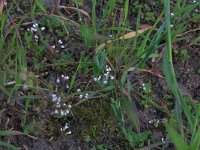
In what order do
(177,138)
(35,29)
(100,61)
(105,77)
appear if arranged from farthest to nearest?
1. (35,29)
2. (105,77)
3. (100,61)
4. (177,138)

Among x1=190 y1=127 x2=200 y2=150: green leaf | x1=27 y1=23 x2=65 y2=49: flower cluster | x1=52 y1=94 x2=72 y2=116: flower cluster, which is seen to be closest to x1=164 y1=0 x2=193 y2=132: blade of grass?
x1=190 y1=127 x2=200 y2=150: green leaf

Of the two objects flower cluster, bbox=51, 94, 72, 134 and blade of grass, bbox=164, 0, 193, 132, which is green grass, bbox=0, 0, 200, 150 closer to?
flower cluster, bbox=51, 94, 72, 134

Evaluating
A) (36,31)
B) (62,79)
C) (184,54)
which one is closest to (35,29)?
(36,31)

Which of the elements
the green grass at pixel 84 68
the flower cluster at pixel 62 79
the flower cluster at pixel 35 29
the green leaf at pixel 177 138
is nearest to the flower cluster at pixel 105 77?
the green grass at pixel 84 68

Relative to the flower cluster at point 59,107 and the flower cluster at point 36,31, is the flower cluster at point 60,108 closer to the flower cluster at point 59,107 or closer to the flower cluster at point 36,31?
the flower cluster at point 59,107

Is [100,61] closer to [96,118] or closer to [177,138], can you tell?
[96,118]

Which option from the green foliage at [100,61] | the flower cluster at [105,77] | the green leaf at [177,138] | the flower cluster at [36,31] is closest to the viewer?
the green leaf at [177,138]

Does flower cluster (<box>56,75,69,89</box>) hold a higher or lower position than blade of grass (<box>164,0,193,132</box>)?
lower
